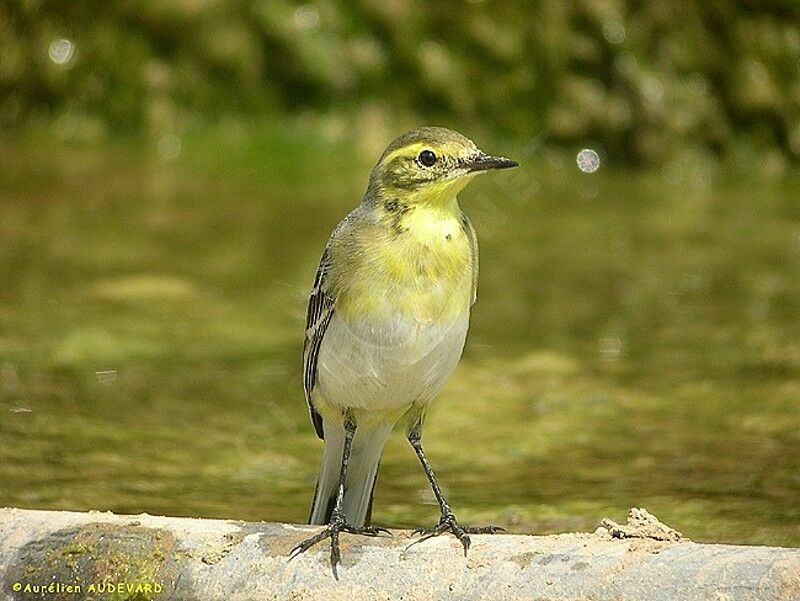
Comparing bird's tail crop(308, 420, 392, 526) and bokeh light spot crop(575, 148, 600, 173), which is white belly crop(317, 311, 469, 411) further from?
bokeh light spot crop(575, 148, 600, 173)

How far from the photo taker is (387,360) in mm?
4980

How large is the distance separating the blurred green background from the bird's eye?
1.40 metres

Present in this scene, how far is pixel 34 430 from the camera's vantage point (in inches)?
257

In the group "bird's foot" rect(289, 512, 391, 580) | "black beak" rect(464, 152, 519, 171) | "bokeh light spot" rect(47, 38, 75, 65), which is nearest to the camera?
"bird's foot" rect(289, 512, 391, 580)

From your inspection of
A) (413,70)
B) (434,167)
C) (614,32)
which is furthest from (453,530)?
(614,32)

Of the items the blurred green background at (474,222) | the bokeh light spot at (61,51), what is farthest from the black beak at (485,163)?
the bokeh light spot at (61,51)

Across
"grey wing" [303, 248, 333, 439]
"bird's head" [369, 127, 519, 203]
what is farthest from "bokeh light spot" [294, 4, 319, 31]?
"bird's head" [369, 127, 519, 203]

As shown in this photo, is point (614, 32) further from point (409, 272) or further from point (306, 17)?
point (409, 272)

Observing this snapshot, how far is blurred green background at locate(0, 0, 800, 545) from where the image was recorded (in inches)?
246

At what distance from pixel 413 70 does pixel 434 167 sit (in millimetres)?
8139

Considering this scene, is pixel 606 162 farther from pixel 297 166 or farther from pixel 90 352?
pixel 90 352

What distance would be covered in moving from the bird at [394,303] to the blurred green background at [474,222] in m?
0.56

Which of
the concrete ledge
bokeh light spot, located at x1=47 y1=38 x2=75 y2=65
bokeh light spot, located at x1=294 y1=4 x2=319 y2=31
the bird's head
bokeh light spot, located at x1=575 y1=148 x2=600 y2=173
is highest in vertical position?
bokeh light spot, located at x1=294 y1=4 x2=319 y2=31

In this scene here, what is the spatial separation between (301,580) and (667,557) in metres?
1.04
